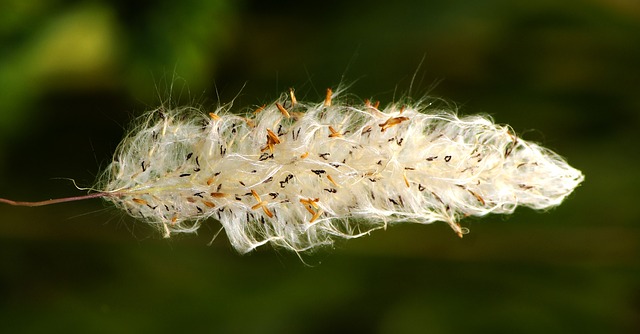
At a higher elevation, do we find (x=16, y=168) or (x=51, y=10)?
(x=51, y=10)

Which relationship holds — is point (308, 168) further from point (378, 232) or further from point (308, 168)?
point (378, 232)

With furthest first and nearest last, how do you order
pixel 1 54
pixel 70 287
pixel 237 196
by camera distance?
pixel 70 287 < pixel 1 54 < pixel 237 196

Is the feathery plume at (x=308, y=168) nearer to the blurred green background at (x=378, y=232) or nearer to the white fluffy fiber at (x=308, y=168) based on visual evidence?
the white fluffy fiber at (x=308, y=168)

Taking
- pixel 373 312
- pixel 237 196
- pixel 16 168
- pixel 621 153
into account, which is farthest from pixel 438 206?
pixel 16 168

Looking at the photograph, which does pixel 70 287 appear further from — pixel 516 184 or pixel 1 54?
pixel 516 184

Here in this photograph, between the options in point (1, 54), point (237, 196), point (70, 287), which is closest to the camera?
point (237, 196)

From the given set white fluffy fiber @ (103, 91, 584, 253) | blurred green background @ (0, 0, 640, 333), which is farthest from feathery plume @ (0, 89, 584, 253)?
blurred green background @ (0, 0, 640, 333)

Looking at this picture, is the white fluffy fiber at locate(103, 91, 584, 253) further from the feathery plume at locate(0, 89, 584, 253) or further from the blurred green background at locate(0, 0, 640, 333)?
the blurred green background at locate(0, 0, 640, 333)

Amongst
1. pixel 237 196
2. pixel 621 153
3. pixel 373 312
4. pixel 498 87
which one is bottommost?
pixel 373 312
